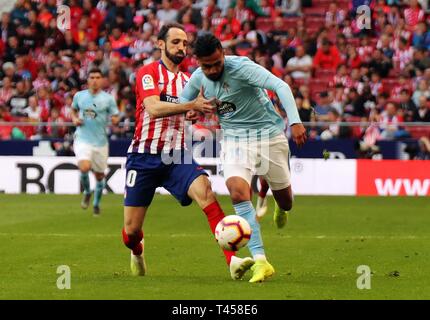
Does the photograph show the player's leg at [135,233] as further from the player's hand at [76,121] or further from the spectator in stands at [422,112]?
the spectator in stands at [422,112]

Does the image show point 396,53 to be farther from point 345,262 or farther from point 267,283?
point 267,283

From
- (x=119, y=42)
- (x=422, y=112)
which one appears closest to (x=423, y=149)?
(x=422, y=112)

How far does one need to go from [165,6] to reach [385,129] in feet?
26.7

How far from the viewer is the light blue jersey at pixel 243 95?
10070 millimetres

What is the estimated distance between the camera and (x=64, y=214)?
62.4 feet

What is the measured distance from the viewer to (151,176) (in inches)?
420

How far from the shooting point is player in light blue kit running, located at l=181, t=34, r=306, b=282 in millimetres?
9953

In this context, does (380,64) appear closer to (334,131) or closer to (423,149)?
(334,131)

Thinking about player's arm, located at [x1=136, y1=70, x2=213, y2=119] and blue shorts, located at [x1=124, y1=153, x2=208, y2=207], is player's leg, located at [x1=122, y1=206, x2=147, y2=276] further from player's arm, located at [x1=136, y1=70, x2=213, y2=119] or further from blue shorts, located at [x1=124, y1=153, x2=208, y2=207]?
player's arm, located at [x1=136, y1=70, x2=213, y2=119]

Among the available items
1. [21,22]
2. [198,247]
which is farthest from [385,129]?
[21,22]

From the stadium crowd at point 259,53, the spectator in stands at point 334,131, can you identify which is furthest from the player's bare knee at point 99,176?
the spectator in stands at point 334,131

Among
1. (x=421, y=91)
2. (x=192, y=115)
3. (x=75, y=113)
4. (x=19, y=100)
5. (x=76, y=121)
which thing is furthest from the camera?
(x=19, y=100)

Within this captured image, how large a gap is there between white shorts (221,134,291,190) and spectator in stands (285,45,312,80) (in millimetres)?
15255

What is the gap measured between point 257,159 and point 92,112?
963 centimetres
